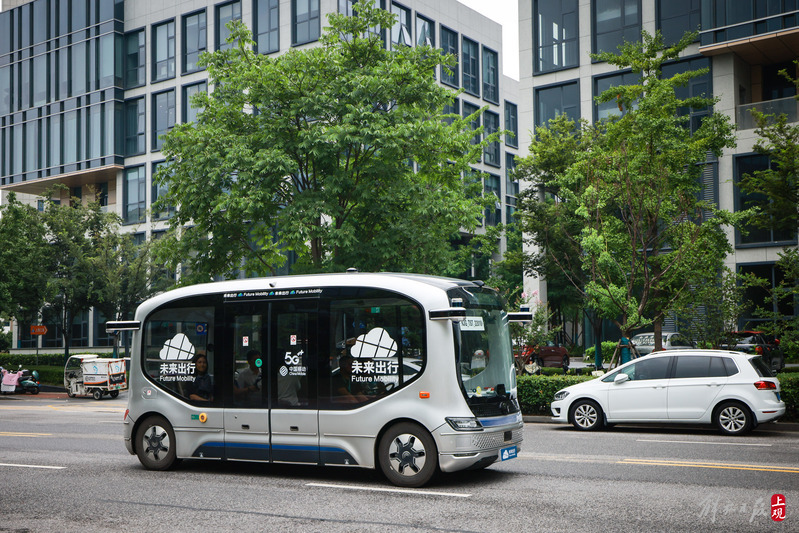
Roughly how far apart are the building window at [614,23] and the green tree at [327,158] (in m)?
15.6

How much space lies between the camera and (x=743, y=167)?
112 ft

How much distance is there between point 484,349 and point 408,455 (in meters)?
1.58

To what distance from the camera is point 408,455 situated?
32.0 ft

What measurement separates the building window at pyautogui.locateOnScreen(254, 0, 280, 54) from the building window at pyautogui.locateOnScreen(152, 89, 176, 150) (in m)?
7.05

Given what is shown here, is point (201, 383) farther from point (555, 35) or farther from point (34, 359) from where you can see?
point (34, 359)

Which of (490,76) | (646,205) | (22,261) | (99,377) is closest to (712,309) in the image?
(646,205)

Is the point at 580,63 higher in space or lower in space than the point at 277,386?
higher

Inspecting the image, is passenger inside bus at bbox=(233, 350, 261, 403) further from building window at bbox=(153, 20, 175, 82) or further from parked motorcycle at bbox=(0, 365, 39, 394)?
building window at bbox=(153, 20, 175, 82)

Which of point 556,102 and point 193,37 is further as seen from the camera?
point 193,37

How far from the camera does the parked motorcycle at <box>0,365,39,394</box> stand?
35281 mm

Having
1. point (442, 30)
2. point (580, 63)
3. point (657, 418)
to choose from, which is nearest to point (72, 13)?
point (442, 30)

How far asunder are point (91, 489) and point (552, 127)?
95.1ft

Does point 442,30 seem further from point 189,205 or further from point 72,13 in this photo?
point 189,205

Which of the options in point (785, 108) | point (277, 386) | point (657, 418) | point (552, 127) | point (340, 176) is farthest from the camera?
point (552, 127)
